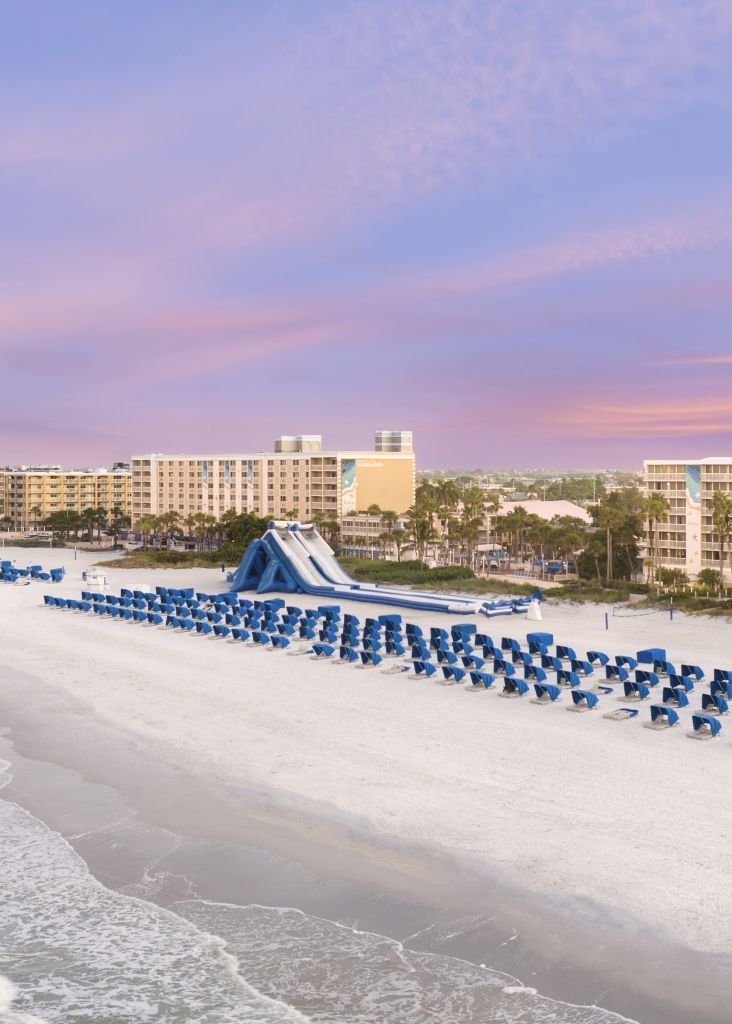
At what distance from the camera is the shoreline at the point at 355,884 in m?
10.2

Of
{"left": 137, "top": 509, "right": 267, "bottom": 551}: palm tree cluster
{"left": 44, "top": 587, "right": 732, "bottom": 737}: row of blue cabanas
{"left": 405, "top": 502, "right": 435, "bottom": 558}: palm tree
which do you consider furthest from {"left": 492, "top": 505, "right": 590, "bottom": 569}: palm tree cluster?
{"left": 44, "top": 587, "right": 732, "bottom": 737}: row of blue cabanas

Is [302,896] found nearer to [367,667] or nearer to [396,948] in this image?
[396,948]

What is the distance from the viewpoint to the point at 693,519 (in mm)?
91312

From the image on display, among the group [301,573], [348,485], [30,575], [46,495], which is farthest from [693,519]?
[46,495]

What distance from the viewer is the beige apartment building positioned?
16988 cm

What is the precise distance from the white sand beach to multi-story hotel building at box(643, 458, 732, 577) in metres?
63.5

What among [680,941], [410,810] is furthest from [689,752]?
[680,941]

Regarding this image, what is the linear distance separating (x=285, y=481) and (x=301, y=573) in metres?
85.8

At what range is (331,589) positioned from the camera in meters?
43.0

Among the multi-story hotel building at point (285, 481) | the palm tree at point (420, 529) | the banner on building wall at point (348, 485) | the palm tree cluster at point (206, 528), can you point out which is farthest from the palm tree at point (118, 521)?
the palm tree at point (420, 529)

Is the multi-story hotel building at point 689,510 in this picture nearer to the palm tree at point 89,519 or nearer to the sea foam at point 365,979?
the palm tree at point 89,519

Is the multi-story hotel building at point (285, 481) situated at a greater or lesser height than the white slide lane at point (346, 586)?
greater

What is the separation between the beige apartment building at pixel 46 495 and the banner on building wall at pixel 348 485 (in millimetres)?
59882

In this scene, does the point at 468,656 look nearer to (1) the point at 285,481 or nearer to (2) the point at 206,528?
(2) the point at 206,528
